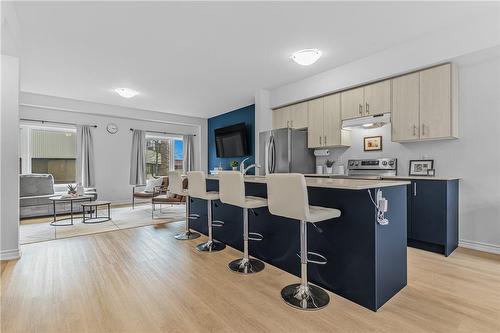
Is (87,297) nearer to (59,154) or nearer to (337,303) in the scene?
(337,303)

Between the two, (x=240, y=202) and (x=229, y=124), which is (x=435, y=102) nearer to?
(x=240, y=202)

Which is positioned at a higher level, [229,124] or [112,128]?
[229,124]

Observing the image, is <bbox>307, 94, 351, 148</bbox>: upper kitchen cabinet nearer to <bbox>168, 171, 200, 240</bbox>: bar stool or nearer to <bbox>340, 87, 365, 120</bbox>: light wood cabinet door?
<bbox>340, 87, 365, 120</bbox>: light wood cabinet door

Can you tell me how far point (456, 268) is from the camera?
8.50 feet

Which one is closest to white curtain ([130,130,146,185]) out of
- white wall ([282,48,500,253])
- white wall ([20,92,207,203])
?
white wall ([20,92,207,203])

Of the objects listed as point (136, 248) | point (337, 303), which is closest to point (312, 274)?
point (337, 303)

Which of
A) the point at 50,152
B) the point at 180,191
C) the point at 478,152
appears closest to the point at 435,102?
the point at 478,152

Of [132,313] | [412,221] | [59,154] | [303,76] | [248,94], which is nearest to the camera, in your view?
[132,313]

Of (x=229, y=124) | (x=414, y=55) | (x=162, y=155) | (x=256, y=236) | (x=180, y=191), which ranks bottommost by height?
(x=256, y=236)

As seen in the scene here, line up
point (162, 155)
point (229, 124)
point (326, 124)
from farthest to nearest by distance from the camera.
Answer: point (162, 155), point (229, 124), point (326, 124)

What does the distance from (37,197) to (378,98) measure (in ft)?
22.0

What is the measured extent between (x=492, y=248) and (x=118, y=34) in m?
5.17

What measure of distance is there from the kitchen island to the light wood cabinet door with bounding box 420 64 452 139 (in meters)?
1.56

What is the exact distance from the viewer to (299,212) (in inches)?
71.7
